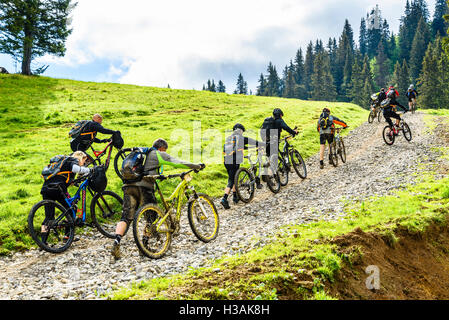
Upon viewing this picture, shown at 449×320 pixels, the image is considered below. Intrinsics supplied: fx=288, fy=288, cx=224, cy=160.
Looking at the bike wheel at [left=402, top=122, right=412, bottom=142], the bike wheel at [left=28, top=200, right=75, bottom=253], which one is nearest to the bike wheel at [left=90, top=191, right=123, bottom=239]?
the bike wheel at [left=28, top=200, right=75, bottom=253]

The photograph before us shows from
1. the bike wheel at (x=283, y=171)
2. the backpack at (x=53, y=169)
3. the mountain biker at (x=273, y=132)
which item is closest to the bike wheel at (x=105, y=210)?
the backpack at (x=53, y=169)

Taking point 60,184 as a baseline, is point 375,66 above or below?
above

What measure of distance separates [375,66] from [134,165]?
6266 inches

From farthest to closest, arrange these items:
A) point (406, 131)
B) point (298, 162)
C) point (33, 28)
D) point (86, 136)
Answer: point (33, 28) < point (406, 131) < point (298, 162) < point (86, 136)

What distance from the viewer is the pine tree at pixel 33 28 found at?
41812 mm

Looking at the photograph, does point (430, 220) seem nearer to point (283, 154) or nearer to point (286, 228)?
point (286, 228)

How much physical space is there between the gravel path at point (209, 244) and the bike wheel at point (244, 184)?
43 centimetres

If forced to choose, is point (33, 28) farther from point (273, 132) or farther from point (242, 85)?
point (242, 85)

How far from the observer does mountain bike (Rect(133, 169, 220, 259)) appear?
7.35 metres

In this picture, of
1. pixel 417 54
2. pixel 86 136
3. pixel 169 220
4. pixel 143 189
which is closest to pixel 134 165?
pixel 143 189

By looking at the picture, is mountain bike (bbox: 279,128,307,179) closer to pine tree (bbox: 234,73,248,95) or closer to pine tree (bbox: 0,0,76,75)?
pine tree (bbox: 0,0,76,75)

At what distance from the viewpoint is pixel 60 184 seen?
28.2 feet

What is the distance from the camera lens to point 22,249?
28.9 ft
